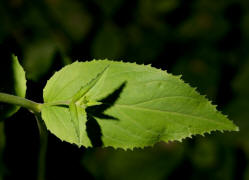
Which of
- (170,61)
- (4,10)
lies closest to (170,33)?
(170,61)

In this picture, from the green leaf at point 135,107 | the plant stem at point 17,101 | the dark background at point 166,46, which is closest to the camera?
the plant stem at point 17,101

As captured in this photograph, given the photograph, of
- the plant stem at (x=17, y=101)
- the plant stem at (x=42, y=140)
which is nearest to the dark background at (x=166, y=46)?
the plant stem at (x=42, y=140)

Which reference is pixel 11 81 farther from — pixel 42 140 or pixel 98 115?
pixel 98 115

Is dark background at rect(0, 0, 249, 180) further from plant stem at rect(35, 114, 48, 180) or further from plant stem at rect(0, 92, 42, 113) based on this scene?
plant stem at rect(0, 92, 42, 113)

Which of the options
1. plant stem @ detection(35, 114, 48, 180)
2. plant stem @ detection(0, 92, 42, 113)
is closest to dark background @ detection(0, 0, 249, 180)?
plant stem @ detection(35, 114, 48, 180)

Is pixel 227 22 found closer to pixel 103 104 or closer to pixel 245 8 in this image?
pixel 245 8

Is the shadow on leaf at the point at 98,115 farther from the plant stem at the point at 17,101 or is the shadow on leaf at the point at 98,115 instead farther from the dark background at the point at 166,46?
the dark background at the point at 166,46

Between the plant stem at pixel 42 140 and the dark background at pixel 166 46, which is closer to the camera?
the plant stem at pixel 42 140
